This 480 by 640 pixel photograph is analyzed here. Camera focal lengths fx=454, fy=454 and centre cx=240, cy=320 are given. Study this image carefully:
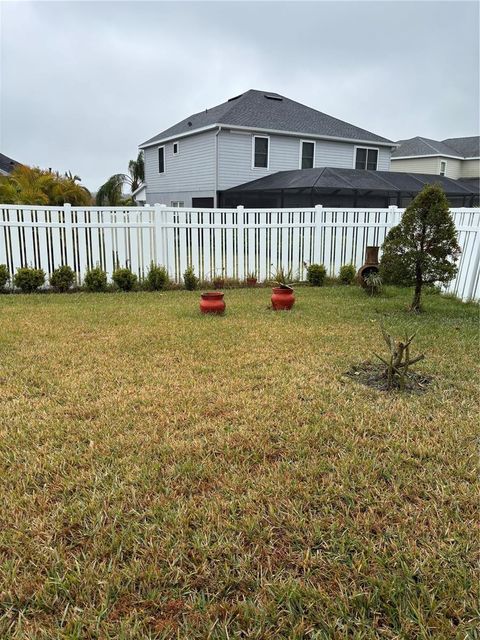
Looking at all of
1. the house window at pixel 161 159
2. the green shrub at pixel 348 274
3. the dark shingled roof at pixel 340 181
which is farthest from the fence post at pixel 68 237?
the house window at pixel 161 159

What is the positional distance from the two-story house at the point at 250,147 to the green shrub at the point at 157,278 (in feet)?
33.4

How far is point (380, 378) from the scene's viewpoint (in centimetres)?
369

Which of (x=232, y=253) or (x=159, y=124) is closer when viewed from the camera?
(x=232, y=253)

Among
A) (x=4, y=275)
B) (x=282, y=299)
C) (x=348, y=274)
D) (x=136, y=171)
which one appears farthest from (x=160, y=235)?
(x=136, y=171)

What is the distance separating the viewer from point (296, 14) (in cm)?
786

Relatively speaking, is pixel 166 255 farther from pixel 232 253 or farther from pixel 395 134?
pixel 395 134

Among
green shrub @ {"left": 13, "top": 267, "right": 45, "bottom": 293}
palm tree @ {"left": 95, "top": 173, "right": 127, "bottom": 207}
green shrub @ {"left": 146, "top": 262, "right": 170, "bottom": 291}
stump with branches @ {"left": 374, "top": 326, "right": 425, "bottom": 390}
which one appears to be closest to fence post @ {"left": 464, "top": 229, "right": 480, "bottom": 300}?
stump with branches @ {"left": 374, "top": 326, "right": 425, "bottom": 390}

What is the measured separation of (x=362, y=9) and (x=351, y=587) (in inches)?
318

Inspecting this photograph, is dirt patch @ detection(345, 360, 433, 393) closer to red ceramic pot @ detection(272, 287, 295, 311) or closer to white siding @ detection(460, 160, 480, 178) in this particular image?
red ceramic pot @ detection(272, 287, 295, 311)

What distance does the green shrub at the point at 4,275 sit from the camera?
26.3ft

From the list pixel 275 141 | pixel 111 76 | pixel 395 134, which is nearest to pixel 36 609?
pixel 111 76

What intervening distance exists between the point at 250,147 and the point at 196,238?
10.7 metres

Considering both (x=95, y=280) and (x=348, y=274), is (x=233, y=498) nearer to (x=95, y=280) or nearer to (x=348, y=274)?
(x=95, y=280)

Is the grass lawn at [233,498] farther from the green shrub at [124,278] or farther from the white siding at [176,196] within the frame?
the white siding at [176,196]
